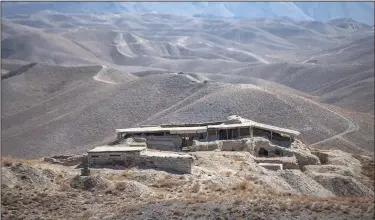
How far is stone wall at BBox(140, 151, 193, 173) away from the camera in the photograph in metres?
21.7

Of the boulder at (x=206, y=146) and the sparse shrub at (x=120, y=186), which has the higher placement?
the boulder at (x=206, y=146)

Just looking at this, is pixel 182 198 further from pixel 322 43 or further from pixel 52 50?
pixel 322 43

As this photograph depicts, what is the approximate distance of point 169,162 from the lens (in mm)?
21953

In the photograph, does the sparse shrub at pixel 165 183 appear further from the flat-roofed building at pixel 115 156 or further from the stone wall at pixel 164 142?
the stone wall at pixel 164 142

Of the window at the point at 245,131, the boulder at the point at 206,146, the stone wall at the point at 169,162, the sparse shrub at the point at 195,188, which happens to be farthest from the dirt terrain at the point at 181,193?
the window at the point at 245,131

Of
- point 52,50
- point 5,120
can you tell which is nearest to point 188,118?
point 5,120

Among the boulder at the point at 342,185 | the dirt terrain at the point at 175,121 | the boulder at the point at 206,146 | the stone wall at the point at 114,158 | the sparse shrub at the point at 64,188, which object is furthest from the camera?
the boulder at the point at 206,146

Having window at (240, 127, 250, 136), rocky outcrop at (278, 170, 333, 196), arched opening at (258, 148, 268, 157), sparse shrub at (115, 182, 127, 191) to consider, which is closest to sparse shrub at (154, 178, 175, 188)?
sparse shrub at (115, 182, 127, 191)

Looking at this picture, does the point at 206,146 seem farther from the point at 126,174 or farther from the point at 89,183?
the point at 89,183

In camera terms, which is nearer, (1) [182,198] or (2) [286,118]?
(1) [182,198]

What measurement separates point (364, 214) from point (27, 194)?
11153 mm

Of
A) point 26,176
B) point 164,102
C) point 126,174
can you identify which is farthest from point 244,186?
point 164,102

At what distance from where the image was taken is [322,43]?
197 metres

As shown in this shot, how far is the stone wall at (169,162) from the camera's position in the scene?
21656mm
